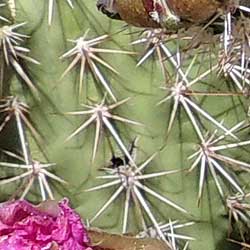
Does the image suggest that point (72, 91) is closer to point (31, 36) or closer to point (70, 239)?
point (31, 36)

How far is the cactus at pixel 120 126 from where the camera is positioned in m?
1.31

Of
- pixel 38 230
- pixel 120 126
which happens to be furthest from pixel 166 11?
pixel 120 126

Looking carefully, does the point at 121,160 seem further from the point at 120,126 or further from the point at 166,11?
the point at 166,11

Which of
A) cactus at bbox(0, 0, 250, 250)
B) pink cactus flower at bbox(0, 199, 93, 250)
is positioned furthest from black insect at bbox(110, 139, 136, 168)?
pink cactus flower at bbox(0, 199, 93, 250)

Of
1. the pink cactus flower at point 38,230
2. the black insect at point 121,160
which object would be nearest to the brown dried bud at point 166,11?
the pink cactus flower at point 38,230

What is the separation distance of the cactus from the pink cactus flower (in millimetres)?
292

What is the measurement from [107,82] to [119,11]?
0.33m

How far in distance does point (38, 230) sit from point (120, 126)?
14.4 inches

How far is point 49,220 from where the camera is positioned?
1039 millimetres

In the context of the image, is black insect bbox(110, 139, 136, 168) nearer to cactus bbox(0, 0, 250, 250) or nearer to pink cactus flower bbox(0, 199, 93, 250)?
cactus bbox(0, 0, 250, 250)

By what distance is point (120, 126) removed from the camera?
52.9 inches

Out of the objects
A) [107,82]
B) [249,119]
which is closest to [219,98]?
[249,119]

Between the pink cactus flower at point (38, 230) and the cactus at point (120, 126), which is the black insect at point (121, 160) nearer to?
the cactus at point (120, 126)

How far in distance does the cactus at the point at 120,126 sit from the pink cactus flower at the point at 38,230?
0.96ft
